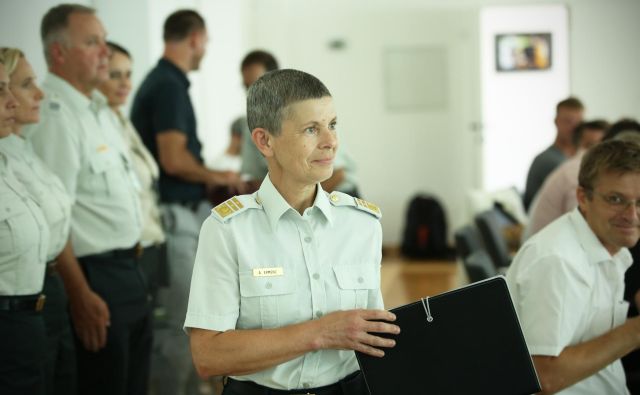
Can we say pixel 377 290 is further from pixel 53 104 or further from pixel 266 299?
pixel 53 104

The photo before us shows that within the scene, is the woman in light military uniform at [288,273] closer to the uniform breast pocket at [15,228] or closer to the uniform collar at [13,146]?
the uniform breast pocket at [15,228]

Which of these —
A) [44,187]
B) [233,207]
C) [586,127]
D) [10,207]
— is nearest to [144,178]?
[44,187]

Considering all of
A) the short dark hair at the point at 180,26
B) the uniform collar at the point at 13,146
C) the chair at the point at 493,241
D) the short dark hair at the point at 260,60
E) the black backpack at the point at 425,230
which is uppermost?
the short dark hair at the point at 180,26

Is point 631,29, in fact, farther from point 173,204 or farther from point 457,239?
point 173,204

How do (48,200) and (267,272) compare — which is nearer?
(267,272)

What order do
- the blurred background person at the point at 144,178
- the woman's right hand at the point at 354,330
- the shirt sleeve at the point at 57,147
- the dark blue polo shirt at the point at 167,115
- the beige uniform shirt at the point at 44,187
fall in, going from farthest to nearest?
1. the dark blue polo shirt at the point at 167,115
2. the blurred background person at the point at 144,178
3. the shirt sleeve at the point at 57,147
4. the beige uniform shirt at the point at 44,187
5. the woman's right hand at the point at 354,330

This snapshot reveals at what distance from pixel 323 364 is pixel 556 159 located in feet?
11.1

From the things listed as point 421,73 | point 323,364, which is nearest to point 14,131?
point 323,364

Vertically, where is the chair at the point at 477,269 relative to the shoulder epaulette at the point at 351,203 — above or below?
below

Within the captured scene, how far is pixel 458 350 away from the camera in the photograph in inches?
60.3

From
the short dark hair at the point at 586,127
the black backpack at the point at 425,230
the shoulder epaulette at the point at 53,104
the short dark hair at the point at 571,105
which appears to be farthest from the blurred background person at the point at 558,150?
the black backpack at the point at 425,230

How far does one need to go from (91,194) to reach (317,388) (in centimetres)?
134

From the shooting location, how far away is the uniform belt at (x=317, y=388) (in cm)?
156

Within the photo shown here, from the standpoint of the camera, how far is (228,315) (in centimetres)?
152
